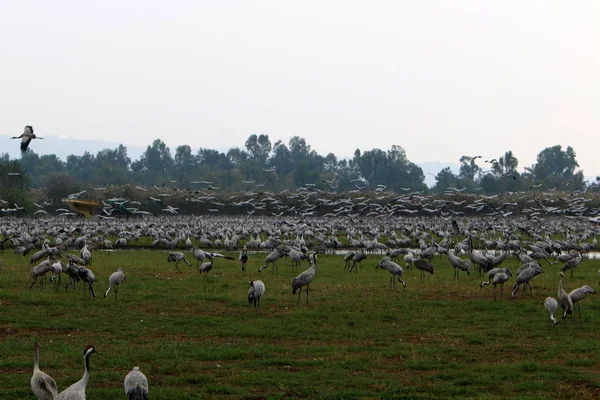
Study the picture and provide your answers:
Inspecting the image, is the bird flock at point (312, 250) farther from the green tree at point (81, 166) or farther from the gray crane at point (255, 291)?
the green tree at point (81, 166)

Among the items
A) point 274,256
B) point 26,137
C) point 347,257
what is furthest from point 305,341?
point 347,257

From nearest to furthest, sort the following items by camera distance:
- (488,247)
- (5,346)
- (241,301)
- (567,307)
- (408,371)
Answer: (408,371) < (5,346) < (567,307) < (241,301) < (488,247)

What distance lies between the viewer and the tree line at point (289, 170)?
438 ft

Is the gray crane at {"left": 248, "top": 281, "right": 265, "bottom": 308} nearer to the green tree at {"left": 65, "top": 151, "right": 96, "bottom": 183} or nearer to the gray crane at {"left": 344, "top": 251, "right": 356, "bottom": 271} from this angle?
the gray crane at {"left": 344, "top": 251, "right": 356, "bottom": 271}

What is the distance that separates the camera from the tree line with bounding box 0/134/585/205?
438 feet

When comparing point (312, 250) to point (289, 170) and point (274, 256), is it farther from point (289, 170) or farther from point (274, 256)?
point (289, 170)

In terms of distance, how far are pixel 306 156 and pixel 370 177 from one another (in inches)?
1106

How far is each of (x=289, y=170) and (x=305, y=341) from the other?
15826 centimetres

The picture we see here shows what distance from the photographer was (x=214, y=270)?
28.0m

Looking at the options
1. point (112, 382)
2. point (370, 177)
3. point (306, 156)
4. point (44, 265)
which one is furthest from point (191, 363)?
point (306, 156)

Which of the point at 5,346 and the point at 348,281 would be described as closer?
the point at 5,346

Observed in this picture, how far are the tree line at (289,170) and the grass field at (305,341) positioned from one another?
94162mm

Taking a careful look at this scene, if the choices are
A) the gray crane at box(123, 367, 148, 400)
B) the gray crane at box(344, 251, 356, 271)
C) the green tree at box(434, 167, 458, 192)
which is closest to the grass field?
the gray crane at box(123, 367, 148, 400)

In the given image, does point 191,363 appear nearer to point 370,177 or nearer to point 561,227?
point 561,227
